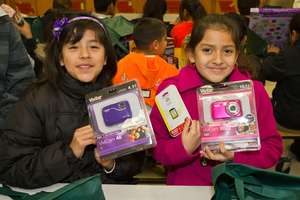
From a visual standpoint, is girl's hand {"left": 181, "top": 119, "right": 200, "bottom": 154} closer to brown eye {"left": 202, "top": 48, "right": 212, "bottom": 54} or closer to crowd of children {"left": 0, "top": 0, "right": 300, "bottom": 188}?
crowd of children {"left": 0, "top": 0, "right": 300, "bottom": 188}

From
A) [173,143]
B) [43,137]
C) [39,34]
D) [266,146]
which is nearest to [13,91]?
[43,137]

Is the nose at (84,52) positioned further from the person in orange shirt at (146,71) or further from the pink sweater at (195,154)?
the person in orange shirt at (146,71)

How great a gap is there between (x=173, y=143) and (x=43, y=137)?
524 mm

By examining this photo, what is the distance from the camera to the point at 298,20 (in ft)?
11.4

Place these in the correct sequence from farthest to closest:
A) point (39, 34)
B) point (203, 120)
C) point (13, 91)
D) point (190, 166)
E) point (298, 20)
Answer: point (39, 34)
point (298, 20)
point (13, 91)
point (190, 166)
point (203, 120)

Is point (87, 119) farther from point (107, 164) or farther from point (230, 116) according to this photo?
point (230, 116)

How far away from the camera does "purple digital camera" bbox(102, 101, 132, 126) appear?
1514mm

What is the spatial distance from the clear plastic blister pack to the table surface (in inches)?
6.5

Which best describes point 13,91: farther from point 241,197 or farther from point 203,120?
point 241,197

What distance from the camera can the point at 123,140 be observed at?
1503 millimetres

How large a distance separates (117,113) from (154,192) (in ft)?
1.10

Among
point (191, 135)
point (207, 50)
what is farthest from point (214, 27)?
point (191, 135)

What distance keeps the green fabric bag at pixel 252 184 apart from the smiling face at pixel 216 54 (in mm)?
538

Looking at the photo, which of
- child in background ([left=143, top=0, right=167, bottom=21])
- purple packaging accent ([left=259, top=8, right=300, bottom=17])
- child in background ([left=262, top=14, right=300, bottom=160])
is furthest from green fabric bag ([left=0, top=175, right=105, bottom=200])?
child in background ([left=143, top=0, right=167, bottom=21])
